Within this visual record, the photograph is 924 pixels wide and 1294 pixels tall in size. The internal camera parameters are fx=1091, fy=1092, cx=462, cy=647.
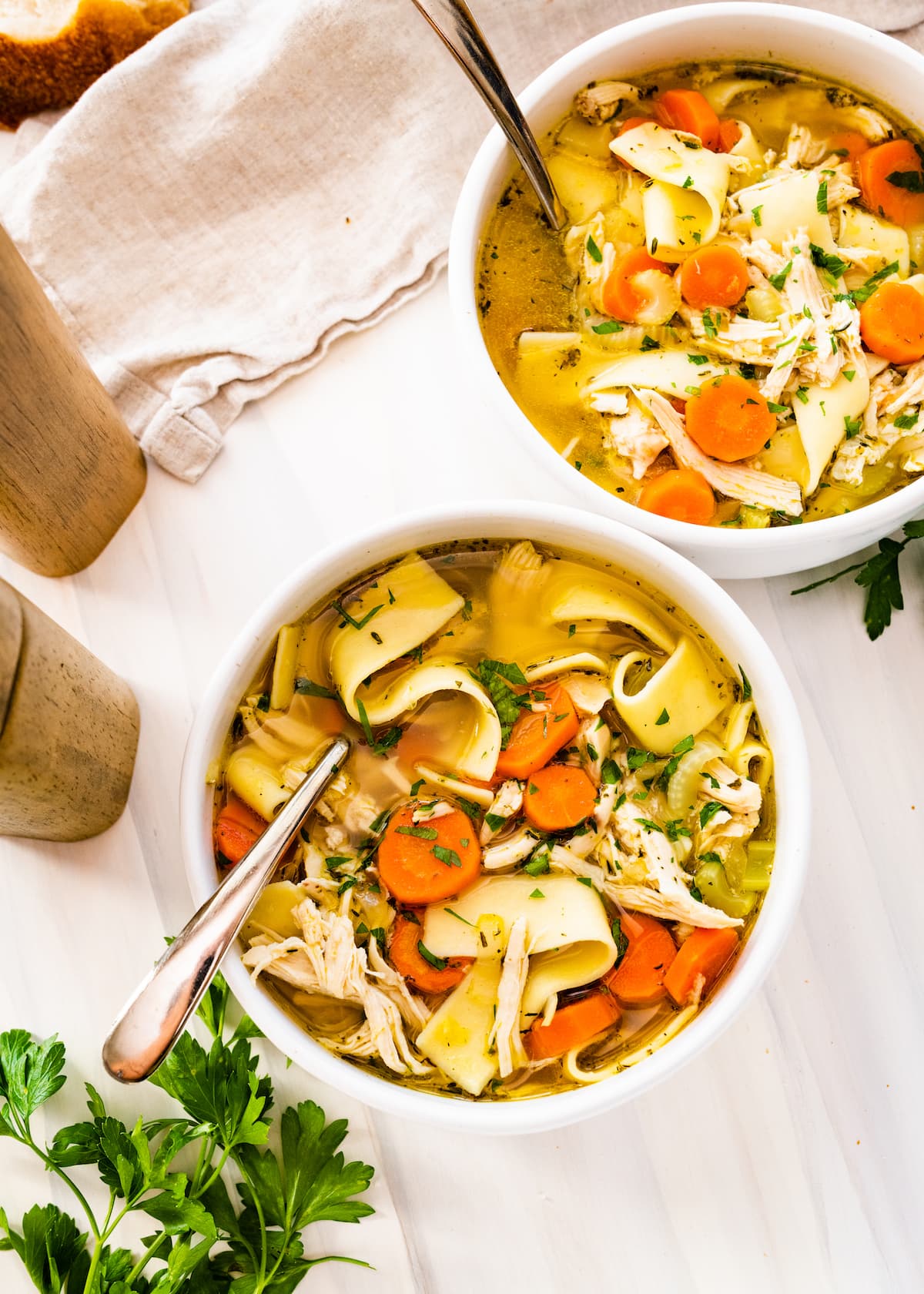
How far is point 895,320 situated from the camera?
2.08 metres

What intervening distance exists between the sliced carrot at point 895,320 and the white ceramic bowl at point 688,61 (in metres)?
0.31

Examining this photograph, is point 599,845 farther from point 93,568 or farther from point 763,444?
point 93,568

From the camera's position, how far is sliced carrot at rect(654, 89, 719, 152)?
7.18 feet

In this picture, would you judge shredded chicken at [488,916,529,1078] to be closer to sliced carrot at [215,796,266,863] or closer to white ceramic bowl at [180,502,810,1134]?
white ceramic bowl at [180,502,810,1134]

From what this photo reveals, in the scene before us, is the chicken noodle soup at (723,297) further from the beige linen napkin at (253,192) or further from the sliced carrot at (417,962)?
the sliced carrot at (417,962)

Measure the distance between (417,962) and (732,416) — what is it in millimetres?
1177

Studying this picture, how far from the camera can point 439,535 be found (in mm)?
1983

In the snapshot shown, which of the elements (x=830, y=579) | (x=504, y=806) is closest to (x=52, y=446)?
(x=504, y=806)

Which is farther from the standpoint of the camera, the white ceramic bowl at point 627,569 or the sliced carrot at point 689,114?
the sliced carrot at point 689,114

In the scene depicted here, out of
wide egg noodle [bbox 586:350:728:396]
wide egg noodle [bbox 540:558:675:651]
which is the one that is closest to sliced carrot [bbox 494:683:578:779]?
wide egg noodle [bbox 540:558:675:651]

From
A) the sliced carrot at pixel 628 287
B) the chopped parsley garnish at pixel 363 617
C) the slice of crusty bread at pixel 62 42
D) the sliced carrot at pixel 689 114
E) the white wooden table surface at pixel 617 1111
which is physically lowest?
the white wooden table surface at pixel 617 1111

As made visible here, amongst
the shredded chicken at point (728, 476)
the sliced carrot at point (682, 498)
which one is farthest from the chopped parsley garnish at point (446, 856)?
the shredded chicken at point (728, 476)

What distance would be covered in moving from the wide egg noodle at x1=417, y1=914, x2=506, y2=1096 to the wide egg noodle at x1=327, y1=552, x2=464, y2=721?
0.47 m

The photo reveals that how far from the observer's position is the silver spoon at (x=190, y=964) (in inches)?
63.7
